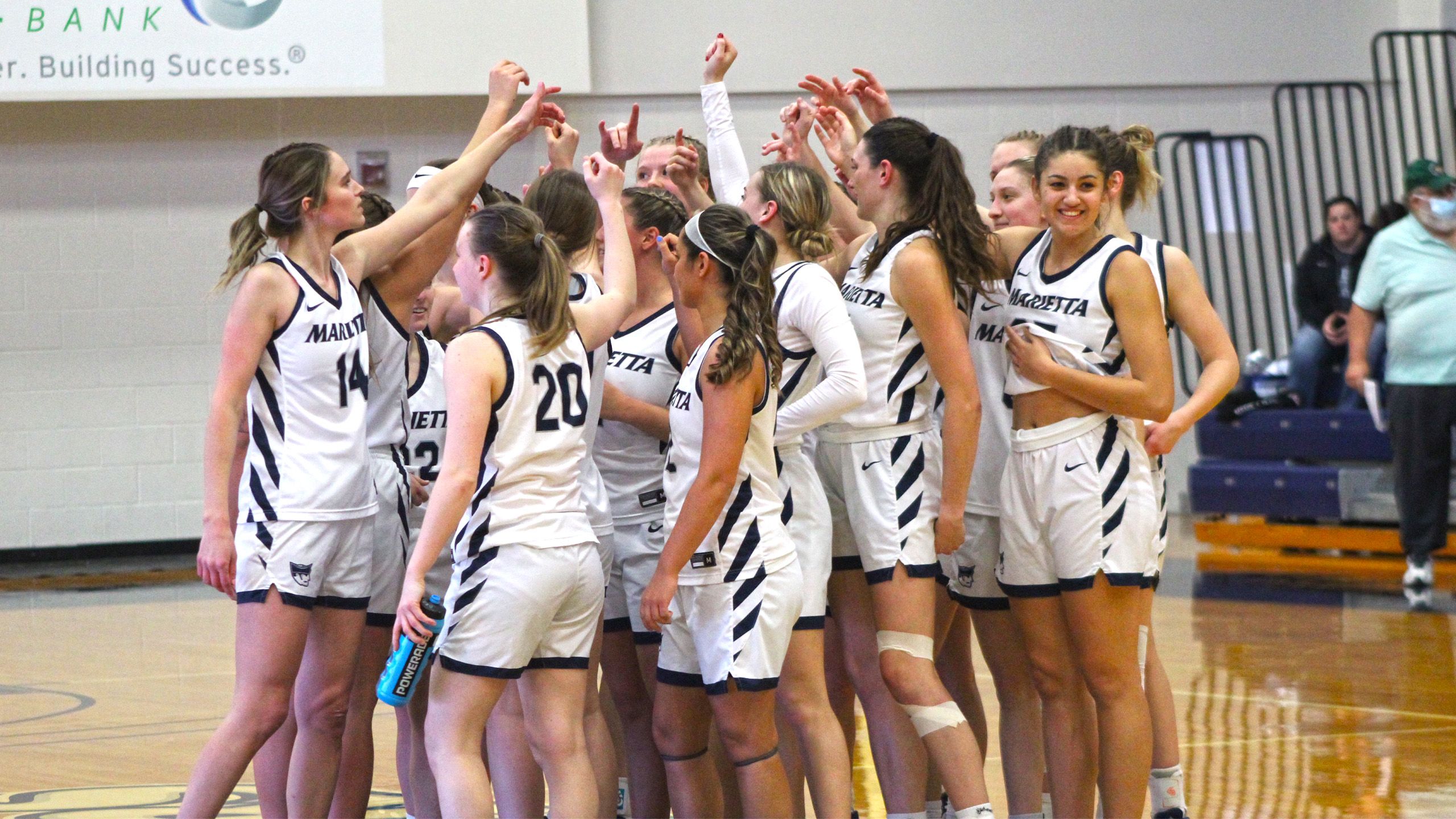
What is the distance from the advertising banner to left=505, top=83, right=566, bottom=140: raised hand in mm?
6104

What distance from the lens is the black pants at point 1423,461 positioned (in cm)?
740

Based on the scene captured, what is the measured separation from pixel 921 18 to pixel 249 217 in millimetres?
8043

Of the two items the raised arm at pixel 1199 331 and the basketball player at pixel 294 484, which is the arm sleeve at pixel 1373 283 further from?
the basketball player at pixel 294 484

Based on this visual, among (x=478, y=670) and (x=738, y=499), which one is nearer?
(x=478, y=670)

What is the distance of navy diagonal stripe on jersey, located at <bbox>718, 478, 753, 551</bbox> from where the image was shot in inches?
124

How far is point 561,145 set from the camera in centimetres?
385

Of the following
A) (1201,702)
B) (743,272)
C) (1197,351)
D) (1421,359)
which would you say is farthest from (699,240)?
(1421,359)

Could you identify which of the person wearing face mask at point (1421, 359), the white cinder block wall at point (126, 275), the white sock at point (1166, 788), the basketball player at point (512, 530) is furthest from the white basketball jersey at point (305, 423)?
the white cinder block wall at point (126, 275)

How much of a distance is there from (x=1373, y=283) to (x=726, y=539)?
548 centimetres

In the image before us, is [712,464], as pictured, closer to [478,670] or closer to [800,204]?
[478,670]

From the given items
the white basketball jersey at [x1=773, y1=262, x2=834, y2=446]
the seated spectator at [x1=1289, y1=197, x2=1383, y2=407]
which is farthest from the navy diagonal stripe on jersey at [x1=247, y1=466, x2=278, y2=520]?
the seated spectator at [x1=1289, y1=197, x2=1383, y2=407]

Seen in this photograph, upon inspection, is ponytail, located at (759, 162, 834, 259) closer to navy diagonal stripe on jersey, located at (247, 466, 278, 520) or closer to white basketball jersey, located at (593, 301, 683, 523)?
white basketball jersey, located at (593, 301, 683, 523)

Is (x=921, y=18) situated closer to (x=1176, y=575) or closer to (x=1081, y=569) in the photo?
(x=1176, y=575)

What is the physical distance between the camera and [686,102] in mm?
10430
